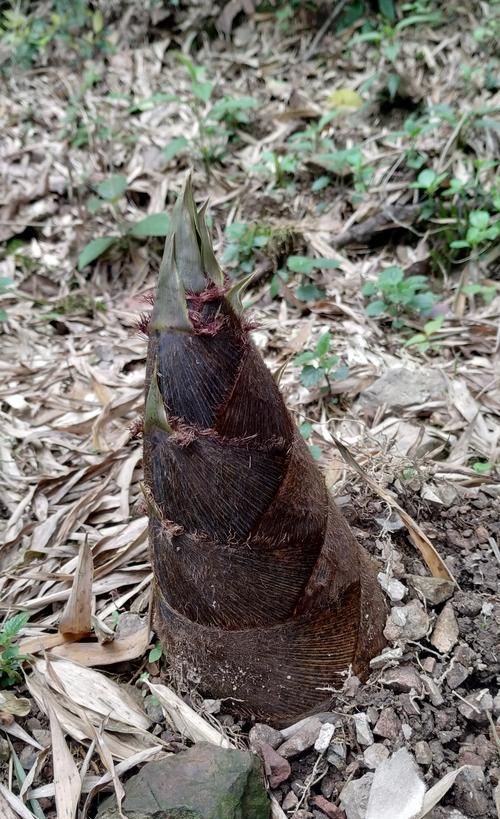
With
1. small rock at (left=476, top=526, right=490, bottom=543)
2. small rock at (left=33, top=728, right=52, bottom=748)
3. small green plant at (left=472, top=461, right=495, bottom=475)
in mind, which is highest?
small green plant at (left=472, top=461, right=495, bottom=475)

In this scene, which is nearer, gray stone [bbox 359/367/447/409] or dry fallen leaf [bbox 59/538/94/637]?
dry fallen leaf [bbox 59/538/94/637]

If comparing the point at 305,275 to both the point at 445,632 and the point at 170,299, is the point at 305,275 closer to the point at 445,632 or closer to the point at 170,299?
the point at 445,632

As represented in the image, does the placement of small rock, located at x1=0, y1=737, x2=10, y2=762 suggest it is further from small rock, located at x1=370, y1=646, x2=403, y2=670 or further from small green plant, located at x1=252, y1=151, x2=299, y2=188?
small green plant, located at x1=252, y1=151, x2=299, y2=188

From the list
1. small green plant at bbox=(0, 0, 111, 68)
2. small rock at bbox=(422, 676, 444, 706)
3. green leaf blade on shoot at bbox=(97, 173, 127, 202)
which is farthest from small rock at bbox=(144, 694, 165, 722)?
small green plant at bbox=(0, 0, 111, 68)

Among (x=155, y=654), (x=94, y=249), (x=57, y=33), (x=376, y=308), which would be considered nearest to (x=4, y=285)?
(x=94, y=249)

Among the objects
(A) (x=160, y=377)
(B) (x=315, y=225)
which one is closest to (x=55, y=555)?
(A) (x=160, y=377)

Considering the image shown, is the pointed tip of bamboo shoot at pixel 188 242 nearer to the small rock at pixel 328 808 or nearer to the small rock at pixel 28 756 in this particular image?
the small rock at pixel 328 808

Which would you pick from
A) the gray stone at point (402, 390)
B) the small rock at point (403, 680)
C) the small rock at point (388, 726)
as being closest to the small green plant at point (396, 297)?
the gray stone at point (402, 390)
